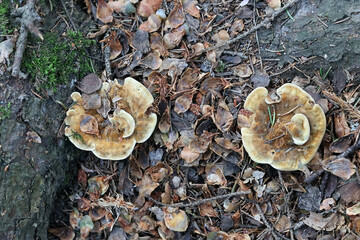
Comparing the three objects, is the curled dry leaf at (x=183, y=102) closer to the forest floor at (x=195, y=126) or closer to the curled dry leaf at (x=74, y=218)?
the forest floor at (x=195, y=126)

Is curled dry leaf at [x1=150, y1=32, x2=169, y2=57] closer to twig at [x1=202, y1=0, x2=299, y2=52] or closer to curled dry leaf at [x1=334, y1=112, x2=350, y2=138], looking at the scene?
twig at [x1=202, y1=0, x2=299, y2=52]

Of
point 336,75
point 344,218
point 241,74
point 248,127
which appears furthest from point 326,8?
point 344,218

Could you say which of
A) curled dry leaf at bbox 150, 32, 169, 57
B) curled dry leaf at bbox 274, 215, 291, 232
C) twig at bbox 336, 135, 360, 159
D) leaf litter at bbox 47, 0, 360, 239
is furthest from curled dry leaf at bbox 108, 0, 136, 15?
curled dry leaf at bbox 274, 215, 291, 232

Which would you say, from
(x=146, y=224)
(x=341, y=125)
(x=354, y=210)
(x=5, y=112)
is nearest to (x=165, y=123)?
(x=146, y=224)

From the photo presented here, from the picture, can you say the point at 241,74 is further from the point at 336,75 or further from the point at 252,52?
the point at 336,75

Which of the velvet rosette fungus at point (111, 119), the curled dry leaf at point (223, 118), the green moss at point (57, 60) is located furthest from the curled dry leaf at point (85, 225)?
the curled dry leaf at point (223, 118)

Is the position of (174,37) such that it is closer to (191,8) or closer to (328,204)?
(191,8)
